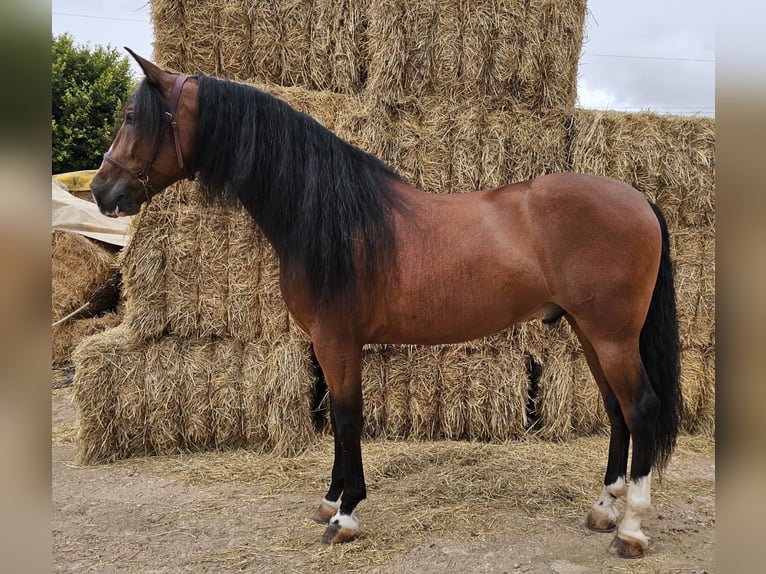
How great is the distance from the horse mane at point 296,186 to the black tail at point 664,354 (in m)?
1.50

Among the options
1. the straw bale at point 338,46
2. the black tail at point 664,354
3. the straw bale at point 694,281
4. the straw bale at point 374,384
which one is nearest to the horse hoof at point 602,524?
the black tail at point 664,354

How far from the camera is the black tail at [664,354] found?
267 cm

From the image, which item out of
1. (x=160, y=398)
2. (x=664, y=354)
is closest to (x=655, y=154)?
(x=664, y=354)

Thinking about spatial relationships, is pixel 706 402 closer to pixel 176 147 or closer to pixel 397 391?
pixel 397 391

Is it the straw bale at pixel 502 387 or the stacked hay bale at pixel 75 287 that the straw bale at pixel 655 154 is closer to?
the straw bale at pixel 502 387

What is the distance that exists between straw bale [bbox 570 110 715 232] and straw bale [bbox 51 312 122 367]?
18.9 ft

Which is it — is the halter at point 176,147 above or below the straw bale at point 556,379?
above

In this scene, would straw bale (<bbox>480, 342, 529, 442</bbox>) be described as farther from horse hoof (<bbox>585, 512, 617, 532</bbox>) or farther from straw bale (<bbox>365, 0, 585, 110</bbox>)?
straw bale (<bbox>365, 0, 585, 110</bbox>)

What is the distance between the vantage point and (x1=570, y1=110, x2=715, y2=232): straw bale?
4.18m

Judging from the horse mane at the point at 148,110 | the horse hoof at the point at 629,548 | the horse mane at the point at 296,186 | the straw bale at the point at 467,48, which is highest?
the straw bale at the point at 467,48

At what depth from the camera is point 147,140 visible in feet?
8.23

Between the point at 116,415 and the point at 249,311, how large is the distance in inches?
51.2

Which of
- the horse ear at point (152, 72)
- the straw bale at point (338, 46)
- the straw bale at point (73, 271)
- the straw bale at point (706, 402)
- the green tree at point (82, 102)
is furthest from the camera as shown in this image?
the green tree at point (82, 102)

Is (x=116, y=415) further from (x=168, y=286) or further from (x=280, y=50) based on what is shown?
(x=280, y=50)
